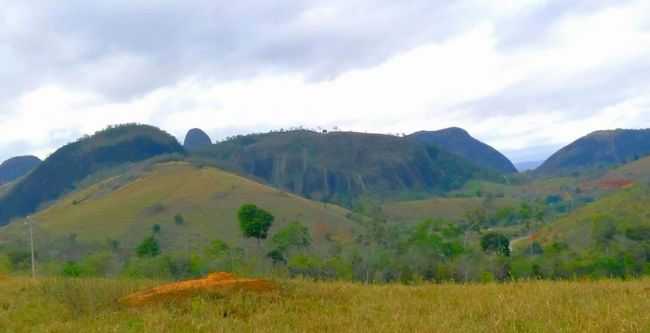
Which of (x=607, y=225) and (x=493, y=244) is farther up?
(x=607, y=225)

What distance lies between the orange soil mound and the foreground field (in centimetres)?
27

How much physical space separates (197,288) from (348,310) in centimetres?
264

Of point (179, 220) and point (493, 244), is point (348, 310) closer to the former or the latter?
point (493, 244)

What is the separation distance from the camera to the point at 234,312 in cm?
963

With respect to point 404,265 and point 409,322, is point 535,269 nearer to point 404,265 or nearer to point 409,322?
point 404,265

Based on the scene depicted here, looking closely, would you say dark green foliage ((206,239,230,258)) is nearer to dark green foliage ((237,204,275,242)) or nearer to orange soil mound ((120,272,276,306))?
dark green foliage ((237,204,275,242))

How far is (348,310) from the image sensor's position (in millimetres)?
9852

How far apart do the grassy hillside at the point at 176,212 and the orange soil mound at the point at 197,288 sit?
62773mm

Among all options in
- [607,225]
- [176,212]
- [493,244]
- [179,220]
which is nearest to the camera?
[607,225]

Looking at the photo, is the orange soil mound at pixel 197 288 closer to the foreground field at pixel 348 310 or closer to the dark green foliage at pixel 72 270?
the foreground field at pixel 348 310

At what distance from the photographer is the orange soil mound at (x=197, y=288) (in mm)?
10383

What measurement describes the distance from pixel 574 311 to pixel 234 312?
477cm

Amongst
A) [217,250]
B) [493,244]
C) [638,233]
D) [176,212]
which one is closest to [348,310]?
[217,250]

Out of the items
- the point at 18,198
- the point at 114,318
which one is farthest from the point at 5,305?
the point at 18,198
